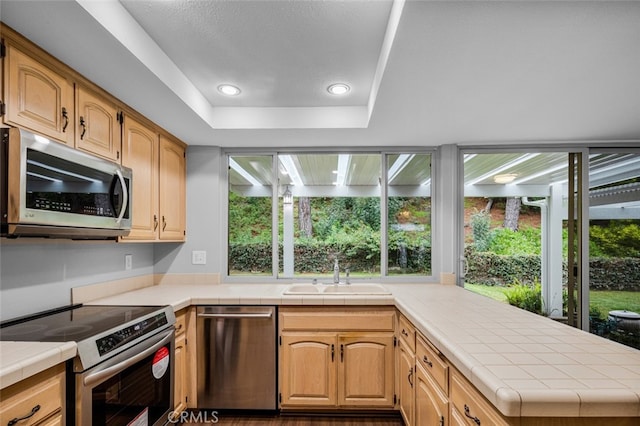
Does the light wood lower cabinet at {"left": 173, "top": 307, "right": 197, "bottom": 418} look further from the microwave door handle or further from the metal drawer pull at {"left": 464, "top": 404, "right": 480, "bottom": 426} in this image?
the metal drawer pull at {"left": 464, "top": 404, "right": 480, "bottom": 426}

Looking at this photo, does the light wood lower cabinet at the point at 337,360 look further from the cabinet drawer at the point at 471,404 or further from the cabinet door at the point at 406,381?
the cabinet drawer at the point at 471,404

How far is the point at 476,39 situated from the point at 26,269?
2.36m

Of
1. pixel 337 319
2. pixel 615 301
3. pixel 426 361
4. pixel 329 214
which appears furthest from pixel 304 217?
pixel 615 301

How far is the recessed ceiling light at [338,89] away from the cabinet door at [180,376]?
1.92 meters

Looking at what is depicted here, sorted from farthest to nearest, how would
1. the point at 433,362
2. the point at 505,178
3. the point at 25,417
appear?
the point at 505,178 → the point at 433,362 → the point at 25,417

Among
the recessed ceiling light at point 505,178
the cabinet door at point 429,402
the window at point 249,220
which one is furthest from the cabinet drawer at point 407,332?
the recessed ceiling light at point 505,178

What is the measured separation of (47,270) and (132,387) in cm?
81

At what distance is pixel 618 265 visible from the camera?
304cm

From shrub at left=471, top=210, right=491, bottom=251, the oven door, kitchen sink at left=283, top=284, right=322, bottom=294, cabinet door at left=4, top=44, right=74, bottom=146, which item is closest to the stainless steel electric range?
the oven door

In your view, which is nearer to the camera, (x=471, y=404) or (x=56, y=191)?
(x=471, y=404)

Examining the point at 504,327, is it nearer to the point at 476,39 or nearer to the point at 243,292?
the point at 476,39

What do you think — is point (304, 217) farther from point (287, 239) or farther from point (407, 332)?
point (407, 332)

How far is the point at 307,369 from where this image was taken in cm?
235

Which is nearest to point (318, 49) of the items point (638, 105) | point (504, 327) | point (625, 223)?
point (504, 327)
